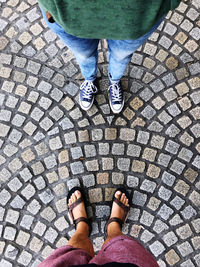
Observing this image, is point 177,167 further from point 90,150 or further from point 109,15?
point 109,15

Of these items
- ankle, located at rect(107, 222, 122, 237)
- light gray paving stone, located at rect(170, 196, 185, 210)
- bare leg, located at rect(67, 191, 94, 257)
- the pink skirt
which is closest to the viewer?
the pink skirt

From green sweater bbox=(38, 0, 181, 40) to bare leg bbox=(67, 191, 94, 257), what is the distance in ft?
6.05

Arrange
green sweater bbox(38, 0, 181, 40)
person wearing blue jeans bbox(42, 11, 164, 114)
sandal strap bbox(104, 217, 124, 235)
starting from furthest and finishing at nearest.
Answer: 1. sandal strap bbox(104, 217, 124, 235)
2. person wearing blue jeans bbox(42, 11, 164, 114)
3. green sweater bbox(38, 0, 181, 40)

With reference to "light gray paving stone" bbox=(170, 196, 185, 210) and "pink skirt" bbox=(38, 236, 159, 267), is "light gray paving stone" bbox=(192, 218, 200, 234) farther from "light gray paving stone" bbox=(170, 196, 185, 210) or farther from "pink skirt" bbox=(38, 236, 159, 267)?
"pink skirt" bbox=(38, 236, 159, 267)

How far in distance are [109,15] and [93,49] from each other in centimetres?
86

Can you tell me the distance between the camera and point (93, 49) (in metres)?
2.35

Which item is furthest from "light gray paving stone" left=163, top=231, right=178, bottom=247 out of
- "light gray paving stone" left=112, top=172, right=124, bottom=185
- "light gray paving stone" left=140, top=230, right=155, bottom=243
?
"light gray paving stone" left=112, top=172, right=124, bottom=185

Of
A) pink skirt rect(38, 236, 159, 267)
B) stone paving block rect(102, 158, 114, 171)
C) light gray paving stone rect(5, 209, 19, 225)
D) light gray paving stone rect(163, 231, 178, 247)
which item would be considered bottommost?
light gray paving stone rect(163, 231, 178, 247)

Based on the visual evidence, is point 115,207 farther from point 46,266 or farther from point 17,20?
point 17,20

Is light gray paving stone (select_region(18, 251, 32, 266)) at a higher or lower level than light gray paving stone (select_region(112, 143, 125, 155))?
lower

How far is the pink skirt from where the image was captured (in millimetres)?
1893

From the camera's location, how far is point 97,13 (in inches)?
58.7

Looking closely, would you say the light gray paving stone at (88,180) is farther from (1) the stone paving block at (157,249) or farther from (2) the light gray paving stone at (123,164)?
(1) the stone paving block at (157,249)

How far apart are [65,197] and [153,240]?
3.36 ft
